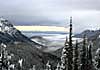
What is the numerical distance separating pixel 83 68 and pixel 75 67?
93.8ft

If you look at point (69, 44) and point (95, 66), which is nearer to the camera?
point (69, 44)

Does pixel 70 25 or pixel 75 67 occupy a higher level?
pixel 70 25

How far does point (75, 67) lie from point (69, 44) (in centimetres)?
781

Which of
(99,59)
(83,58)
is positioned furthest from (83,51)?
(99,59)

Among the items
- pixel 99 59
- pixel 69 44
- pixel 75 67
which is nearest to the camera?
pixel 69 44

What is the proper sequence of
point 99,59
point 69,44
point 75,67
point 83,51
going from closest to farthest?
point 69,44 < point 75,67 < point 83,51 < point 99,59

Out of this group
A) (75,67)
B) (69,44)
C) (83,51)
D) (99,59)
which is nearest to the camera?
(69,44)

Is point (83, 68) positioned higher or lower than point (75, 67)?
lower

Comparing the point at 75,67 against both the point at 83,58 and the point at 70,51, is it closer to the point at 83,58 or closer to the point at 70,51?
the point at 70,51

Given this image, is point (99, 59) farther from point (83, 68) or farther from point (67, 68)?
point (67, 68)

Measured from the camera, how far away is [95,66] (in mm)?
107312

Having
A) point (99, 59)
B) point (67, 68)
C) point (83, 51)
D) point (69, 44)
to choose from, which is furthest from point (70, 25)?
point (99, 59)

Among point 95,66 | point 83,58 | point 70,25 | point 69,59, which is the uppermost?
point 70,25

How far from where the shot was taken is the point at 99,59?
10362 centimetres
